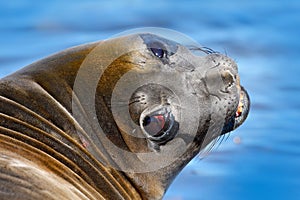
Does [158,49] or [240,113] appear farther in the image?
[240,113]

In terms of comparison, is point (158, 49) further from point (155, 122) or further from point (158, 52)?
point (155, 122)

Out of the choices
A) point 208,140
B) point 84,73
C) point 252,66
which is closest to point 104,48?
point 84,73

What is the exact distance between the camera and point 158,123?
18.0 feet

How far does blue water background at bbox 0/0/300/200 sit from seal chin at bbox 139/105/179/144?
1.99 metres

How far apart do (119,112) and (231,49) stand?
11.6 ft

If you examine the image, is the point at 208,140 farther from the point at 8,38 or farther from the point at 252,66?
the point at 8,38

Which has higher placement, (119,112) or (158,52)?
(158,52)

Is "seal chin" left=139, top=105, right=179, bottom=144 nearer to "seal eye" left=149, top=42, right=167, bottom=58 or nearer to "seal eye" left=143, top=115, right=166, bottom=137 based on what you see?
"seal eye" left=143, top=115, right=166, bottom=137

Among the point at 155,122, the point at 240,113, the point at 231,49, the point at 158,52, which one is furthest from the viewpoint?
the point at 231,49

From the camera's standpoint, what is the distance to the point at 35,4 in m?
9.98

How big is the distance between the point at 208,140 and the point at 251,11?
4.07 m

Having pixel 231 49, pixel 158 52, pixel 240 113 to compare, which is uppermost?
pixel 158 52

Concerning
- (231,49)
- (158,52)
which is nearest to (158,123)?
(158,52)

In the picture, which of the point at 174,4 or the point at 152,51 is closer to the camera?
the point at 152,51
